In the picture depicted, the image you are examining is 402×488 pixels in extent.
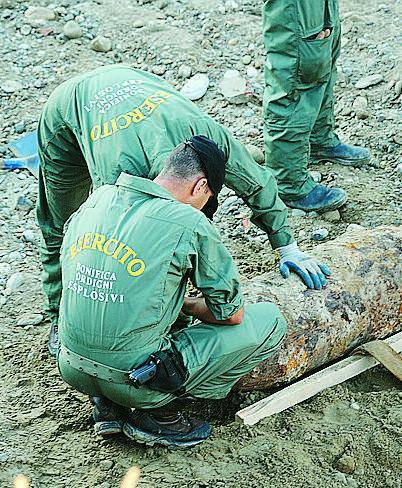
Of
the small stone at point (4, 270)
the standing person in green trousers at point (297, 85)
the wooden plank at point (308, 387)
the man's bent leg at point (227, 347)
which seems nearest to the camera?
the man's bent leg at point (227, 347)

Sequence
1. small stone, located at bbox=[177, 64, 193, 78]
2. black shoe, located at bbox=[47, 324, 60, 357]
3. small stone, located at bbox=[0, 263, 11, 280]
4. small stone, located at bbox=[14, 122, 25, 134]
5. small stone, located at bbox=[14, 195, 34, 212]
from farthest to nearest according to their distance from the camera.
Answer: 1. small stone, located at bbox=[177, 64, 193, 78]
2. small stone, located at bbox=[14, 122, 25, 134]
3. small stone, located at bbox=[14, 195, 34, 212]
4. small stone, located at bbox=[0, 263, 11, 280]
5. black shoe, located at bbox=[47, 324, 60, 357]

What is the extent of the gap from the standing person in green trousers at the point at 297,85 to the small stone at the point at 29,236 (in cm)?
155

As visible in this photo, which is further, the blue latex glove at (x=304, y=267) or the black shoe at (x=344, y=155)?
the black shoe at (x=344, y=155)

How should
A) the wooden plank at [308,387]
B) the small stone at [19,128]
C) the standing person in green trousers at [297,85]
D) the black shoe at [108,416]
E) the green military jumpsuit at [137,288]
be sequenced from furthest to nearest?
the small stone at [19,128], the standing person in green trousers at [297,85], the wooden plank at [308,387], the black shoe at [108,416], the green military jumpsuit at [137,288]

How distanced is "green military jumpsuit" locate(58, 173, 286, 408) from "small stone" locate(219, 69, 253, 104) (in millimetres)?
3234

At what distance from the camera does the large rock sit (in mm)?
3600

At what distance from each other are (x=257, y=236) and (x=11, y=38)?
332 cm

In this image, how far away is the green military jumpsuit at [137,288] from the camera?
2998 mm

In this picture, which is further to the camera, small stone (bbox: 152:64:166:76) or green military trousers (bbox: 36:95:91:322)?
small stone (bbox: 152:64:166:76)

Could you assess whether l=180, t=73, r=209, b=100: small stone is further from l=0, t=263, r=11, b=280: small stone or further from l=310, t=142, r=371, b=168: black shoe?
l=0, t=263, r=11, b=280: small stone

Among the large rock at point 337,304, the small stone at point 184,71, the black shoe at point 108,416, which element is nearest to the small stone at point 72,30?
the small stone at point 184,71

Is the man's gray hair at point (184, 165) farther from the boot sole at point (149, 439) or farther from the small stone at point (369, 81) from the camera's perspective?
the small stone at point (369, 81)

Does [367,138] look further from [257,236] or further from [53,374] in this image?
[53,374]

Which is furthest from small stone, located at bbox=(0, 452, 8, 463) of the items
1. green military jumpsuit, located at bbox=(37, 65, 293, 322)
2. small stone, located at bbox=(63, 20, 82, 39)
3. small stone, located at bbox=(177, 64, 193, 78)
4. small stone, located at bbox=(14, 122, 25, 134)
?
small stone, located at bbox=(63, 20, 82, 39)
